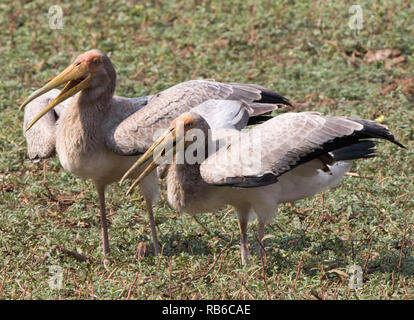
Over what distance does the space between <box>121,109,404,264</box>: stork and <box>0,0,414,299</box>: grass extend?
39cm

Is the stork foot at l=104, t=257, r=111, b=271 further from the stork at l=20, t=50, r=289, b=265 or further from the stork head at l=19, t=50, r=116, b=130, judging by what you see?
the stork head at l=19, t=50, r=116, b=130

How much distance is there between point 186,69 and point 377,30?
2.26 metres

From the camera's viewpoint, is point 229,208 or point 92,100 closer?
point 92,100

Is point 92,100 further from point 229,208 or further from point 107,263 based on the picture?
point 229,208

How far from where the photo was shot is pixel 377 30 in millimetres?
9289

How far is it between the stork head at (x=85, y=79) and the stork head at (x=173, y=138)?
744 millimetres

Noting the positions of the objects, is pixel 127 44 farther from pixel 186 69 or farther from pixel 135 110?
pixel 135 110

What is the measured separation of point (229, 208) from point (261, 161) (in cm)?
154

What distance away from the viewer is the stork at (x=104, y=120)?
582cm

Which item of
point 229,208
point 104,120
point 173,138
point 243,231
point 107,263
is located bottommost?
point 229,208

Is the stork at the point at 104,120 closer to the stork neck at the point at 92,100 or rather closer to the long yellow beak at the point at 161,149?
the stork neck at the point at 92,100

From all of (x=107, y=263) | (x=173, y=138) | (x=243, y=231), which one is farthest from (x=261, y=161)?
(x=107, y=263)

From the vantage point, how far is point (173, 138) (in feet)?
18.1
